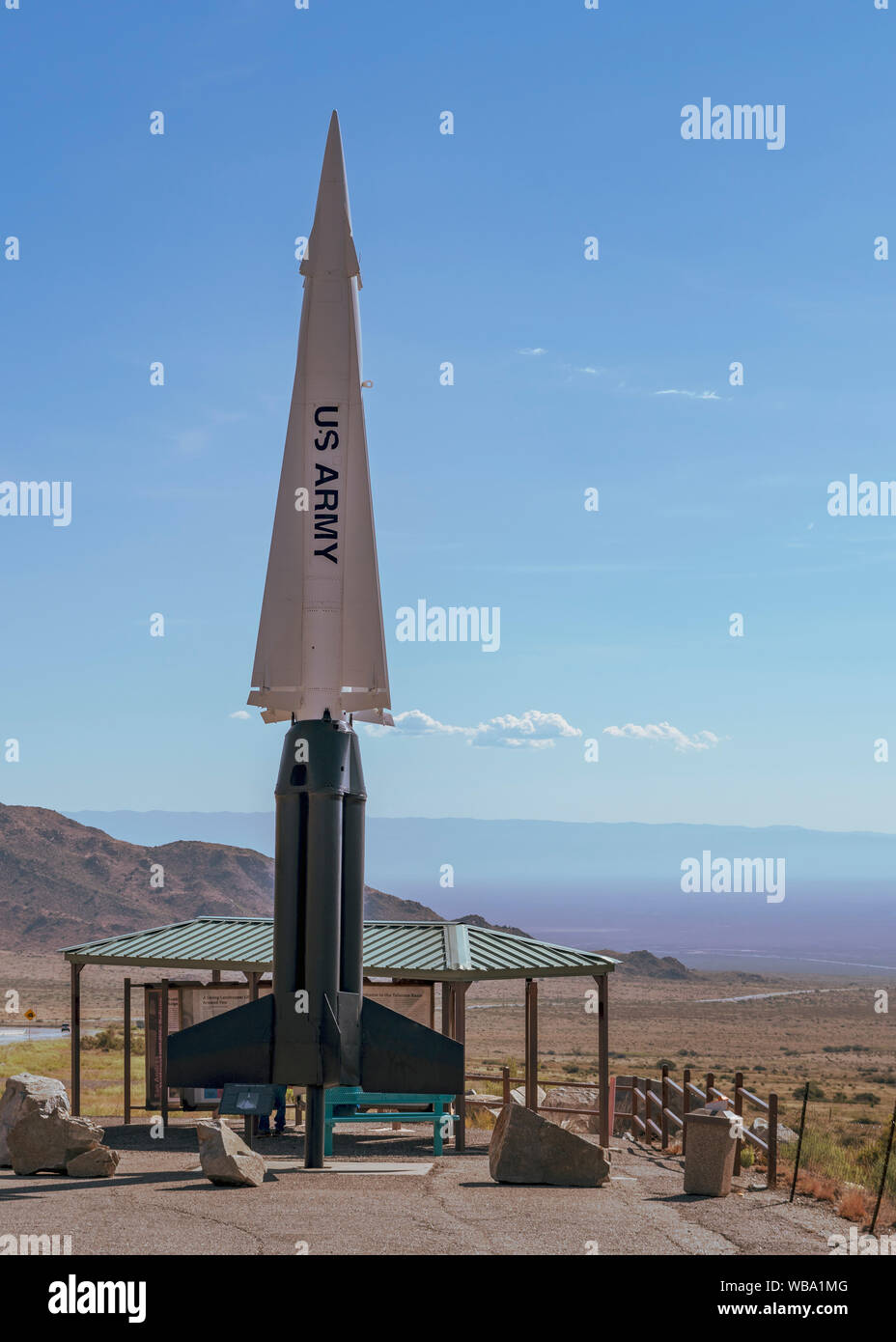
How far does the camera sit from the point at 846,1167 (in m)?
20.3

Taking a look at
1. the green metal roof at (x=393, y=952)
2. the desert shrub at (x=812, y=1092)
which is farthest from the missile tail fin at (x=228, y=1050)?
the desert shrub at (x=812, y=1092)

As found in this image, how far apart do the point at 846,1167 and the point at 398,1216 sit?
29.2 feet

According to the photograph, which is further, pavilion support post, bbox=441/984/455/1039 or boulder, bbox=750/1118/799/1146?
boulder, bbox=750/1118/799/1146

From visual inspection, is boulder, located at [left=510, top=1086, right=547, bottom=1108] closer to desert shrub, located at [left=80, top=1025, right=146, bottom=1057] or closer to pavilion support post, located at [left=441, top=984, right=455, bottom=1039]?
pavilion support post, located at [left=441, top=984, right=455, bottom=1039]

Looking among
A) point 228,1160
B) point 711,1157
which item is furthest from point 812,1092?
point 228,1160

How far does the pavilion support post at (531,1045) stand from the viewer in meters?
19.7

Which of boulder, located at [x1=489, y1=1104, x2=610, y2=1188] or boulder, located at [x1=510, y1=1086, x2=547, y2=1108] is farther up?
boulder, located at [x1=489, y1=1104, x2=610, y2=1188]

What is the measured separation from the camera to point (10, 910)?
13125 cm

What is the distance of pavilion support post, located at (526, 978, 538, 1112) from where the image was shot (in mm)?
19719

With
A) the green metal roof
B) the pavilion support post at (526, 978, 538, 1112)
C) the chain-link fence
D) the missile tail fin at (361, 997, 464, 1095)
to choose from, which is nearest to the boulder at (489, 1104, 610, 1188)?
the missile tail fin at (361, 997, 464, 1095)

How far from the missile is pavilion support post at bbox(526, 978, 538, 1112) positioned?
266 centimetres

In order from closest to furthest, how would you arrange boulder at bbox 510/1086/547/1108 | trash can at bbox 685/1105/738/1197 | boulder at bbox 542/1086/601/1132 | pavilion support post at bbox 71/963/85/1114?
trash can at bbox 685/1105/738/1197 → pavilion support post at bbox 71/963/85/1114 → boulder at bbox 510/1086/547/1108 → boulder at bbox 542/1086/601/1132
